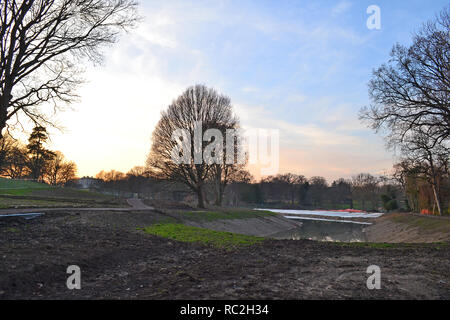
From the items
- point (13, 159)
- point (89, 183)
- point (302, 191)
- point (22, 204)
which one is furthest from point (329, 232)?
point (89, 183)

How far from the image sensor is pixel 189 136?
111ft

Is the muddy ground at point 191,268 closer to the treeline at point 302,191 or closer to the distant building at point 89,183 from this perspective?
the treeline at point 302,191

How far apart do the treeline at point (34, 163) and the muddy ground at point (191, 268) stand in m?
30.9

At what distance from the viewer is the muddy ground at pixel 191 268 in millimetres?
6129

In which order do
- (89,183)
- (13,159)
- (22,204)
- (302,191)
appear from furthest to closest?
(89,183)
(302,191)
(13,159)
(22,204)

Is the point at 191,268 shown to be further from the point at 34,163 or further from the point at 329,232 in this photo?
the point at 34,163

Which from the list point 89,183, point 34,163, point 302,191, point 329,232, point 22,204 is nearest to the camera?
point 22,204

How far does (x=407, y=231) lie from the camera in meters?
29.7

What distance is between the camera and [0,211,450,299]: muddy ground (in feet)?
20.1

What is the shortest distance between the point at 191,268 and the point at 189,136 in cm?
2621

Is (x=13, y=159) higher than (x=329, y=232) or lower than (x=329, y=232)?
higher

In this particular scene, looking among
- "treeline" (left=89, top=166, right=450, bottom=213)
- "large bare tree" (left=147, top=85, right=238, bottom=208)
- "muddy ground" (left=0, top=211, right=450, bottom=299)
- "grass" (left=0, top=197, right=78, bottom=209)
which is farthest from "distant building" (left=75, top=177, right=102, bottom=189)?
"muddy ground" (left=0, top=211, right=450, bottom=299)

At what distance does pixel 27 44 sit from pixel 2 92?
1.97 metres
